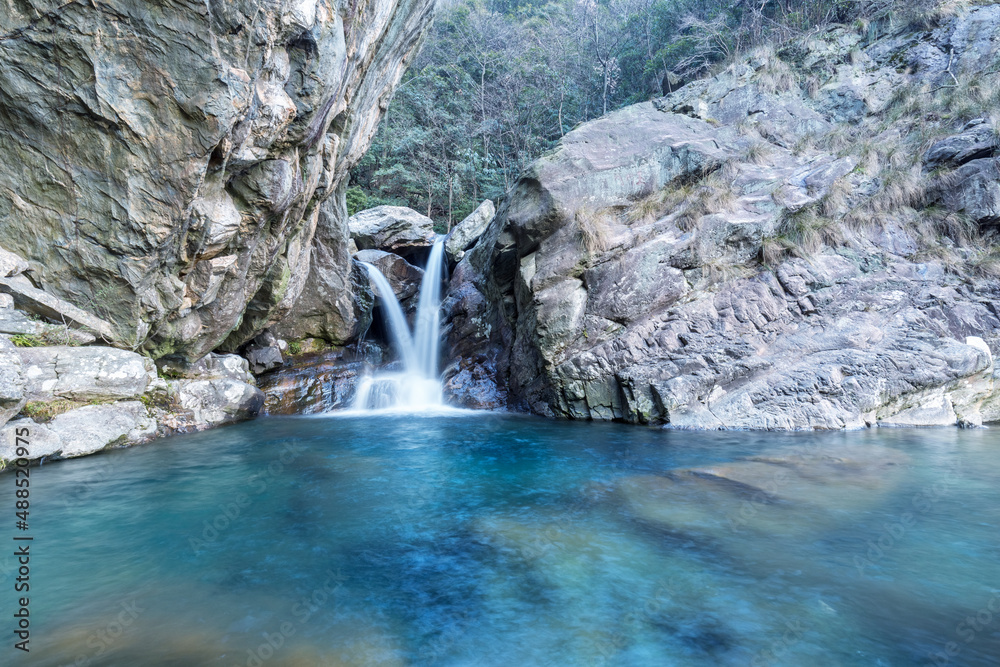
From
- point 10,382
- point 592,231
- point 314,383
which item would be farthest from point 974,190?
point 10,382

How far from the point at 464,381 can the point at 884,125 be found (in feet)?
36.2

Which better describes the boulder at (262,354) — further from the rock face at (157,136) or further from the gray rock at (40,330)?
the gray rock at (40,330)

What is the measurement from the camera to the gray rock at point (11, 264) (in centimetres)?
576

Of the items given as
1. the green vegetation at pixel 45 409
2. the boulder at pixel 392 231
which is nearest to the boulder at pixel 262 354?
the green vegetation at pixel 45 409

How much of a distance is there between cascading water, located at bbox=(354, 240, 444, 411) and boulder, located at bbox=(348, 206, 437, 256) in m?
0.87

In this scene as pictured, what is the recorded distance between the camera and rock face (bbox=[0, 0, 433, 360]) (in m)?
5.30

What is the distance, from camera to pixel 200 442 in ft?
24.4

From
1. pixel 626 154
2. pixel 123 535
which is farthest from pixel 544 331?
pixel 123 535

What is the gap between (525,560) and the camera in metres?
3.38

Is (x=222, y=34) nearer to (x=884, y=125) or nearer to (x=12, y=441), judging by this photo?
(x=12, y=441)

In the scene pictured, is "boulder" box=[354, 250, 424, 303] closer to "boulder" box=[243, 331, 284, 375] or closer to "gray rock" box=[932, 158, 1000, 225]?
"boulder" box=[243, 331, 284, 375]

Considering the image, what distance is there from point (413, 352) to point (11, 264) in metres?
8.61

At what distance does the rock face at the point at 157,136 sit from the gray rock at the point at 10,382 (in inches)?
51.7

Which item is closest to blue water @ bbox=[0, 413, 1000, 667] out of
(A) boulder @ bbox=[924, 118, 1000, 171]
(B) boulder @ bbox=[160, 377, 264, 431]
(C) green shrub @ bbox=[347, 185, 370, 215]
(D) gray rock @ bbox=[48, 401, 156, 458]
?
(D) gray rock @ bbox=[48, 401, 156, 458]
